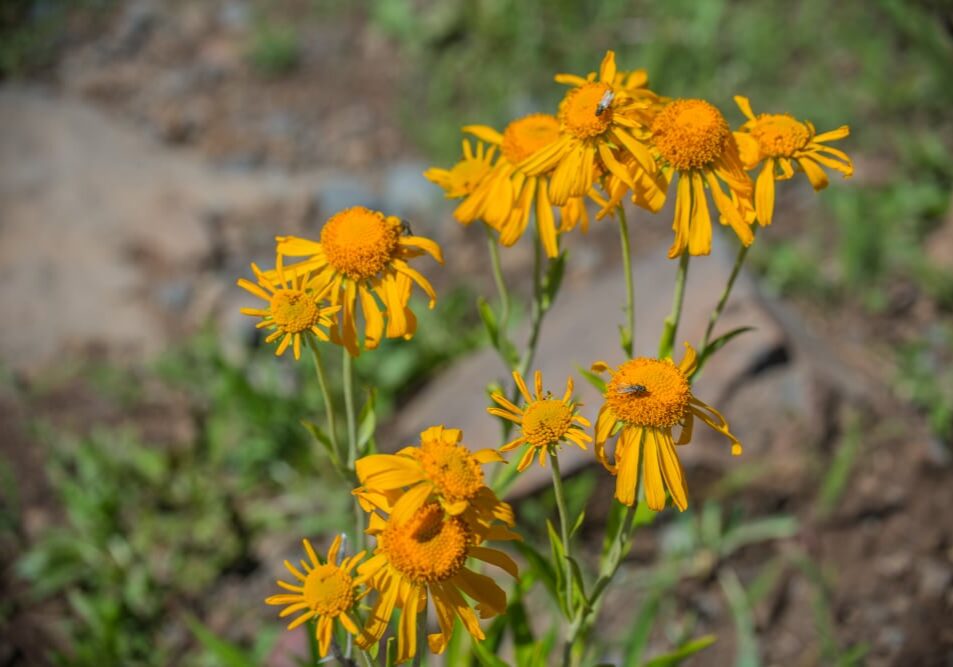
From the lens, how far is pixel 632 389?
1.53m

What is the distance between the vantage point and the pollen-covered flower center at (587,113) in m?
1.71

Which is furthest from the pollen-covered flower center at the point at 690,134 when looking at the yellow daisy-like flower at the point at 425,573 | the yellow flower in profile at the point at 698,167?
the yellow daisy-like flower at the point at 425,573

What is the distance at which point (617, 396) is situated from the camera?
1.56 m

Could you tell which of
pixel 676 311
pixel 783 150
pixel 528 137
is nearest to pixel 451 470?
pixel 676 311

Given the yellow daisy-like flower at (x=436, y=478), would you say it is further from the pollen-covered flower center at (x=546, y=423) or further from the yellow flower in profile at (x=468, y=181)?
the yellow flower in profile at (x=468, y=181)

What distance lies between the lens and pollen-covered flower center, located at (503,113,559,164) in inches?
72.2

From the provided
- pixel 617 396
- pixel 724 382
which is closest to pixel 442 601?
pixel 617 396

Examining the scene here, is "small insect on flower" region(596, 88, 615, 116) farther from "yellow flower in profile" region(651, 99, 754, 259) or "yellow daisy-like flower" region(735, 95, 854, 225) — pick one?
"yellow daisy-like flower" region(735, 95, 854, 225)

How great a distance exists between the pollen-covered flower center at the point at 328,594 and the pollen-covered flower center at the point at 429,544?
0.38 feet

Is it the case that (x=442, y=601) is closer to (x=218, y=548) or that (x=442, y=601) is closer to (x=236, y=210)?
(x=218, y=548)

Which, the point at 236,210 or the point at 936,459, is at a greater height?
the point at 236,210

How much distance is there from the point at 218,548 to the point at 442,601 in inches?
87.6

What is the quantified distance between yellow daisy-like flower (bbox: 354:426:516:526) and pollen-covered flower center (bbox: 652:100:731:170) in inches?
27.0

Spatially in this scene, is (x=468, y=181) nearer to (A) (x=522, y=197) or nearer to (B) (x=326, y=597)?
(A) (x=522, y=197)
